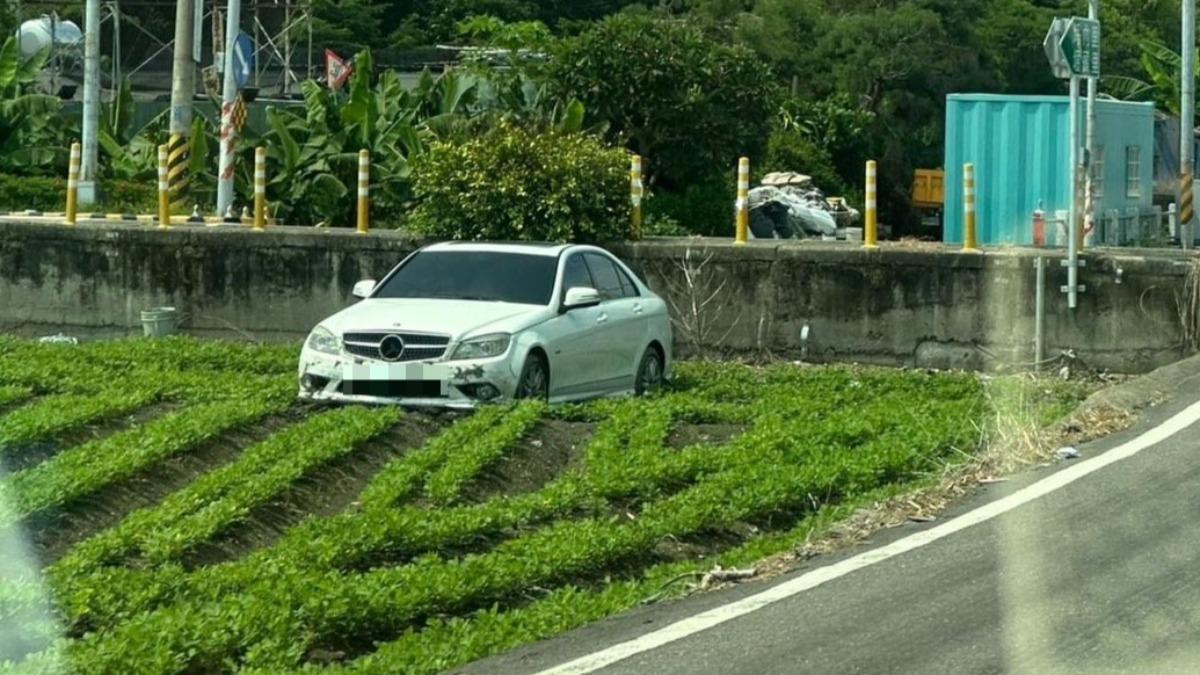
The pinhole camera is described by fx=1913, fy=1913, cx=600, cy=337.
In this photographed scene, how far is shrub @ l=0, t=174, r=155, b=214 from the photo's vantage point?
31875 mm

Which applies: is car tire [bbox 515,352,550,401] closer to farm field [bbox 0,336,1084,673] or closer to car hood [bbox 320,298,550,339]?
car hood [bbox 320,298,550,339]

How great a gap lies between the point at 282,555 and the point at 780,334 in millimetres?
10949

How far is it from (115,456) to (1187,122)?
29950 millimetres

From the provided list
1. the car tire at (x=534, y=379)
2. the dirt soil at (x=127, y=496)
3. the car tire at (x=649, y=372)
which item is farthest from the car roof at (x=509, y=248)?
the dirt soil at (x=127, y=496)

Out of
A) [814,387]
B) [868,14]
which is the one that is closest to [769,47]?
[868,14]

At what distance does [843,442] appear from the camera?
1252 centimetres

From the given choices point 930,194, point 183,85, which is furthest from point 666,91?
point 930,194

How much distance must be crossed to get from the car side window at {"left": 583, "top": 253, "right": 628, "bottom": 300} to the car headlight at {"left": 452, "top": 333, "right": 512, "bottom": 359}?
193cm

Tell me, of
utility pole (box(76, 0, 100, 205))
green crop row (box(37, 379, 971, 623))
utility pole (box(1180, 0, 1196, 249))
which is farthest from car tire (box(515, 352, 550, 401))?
utility pole (box(1180, 0, 1196, 249))

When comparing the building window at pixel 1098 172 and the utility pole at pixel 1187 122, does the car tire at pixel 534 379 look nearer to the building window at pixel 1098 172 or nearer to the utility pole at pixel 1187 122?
the building window at pixel 1098 172

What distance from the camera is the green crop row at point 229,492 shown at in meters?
9.20

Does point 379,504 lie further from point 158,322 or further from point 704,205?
point 704,205

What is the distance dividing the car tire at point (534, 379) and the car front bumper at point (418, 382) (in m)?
0.20

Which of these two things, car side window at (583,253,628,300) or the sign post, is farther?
the sign post
